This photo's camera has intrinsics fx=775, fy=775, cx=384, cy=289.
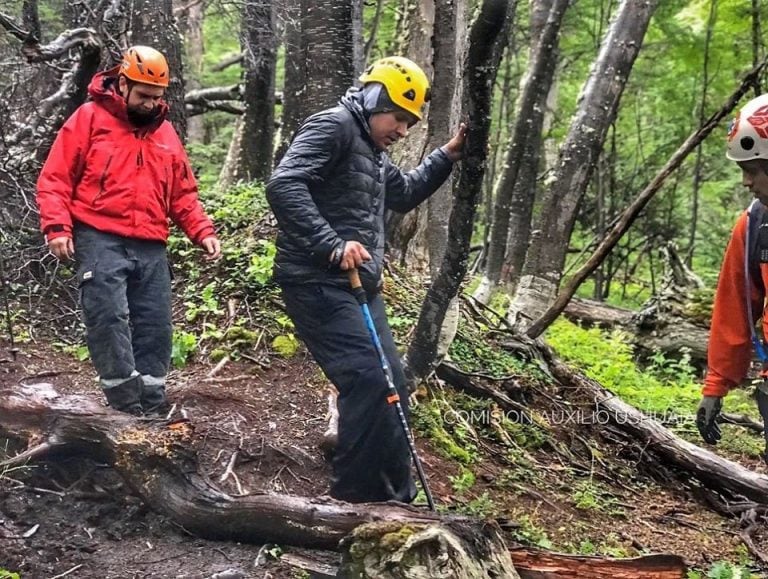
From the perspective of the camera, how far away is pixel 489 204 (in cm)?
1861

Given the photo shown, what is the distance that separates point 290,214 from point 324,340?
2.67ft

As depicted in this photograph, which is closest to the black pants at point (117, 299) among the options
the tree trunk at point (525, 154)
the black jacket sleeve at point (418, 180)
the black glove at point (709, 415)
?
the black jacket sleeve at point (418, 180)

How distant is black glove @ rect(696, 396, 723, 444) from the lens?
443 centimetres

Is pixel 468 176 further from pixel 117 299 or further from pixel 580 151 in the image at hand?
pixel 580 151

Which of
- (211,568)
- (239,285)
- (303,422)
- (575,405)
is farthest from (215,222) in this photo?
(211,568)

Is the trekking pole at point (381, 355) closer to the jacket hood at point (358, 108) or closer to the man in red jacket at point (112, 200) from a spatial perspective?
the jacket hood at point (358, 108)

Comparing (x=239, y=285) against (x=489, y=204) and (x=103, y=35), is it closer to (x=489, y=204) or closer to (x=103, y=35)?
(x=103, y=35)

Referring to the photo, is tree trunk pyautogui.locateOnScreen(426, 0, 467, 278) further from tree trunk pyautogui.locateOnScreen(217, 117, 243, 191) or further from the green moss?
tree trunk pyautogui.locateOnScreen(217, 117, 243, 191)

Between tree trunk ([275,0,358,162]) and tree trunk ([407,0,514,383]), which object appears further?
tree trunk ([275,0,358,162])

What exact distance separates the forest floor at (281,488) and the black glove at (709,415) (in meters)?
1.19

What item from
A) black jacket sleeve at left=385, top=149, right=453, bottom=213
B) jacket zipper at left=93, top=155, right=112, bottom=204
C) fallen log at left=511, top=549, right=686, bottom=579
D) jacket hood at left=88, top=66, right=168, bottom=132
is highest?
jacket hood at left=88, top=66, right=168, bottom=132

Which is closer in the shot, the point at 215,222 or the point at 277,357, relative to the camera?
the point at 277,357

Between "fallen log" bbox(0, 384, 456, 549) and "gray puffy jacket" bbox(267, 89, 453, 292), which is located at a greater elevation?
"gray puffy jacket" bbox(267, 89, 453, 292)

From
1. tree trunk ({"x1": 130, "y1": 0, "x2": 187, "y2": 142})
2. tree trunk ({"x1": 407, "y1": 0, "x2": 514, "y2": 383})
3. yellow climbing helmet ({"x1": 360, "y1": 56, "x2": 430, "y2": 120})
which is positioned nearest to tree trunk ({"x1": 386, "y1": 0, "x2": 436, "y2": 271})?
tree trunk ({"x1": 130, "y1": 0, "x2": 187, "y2": 142})
